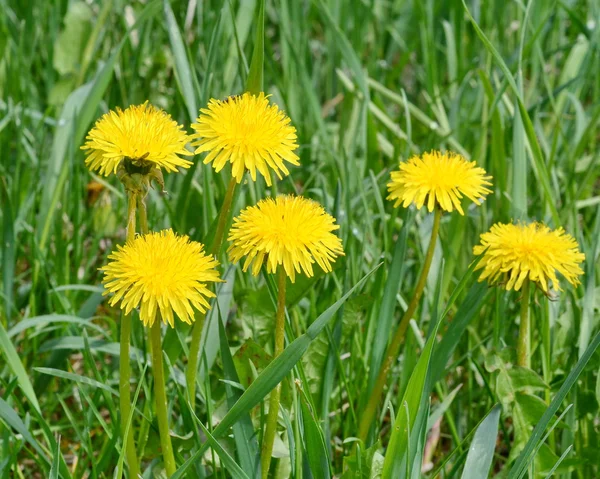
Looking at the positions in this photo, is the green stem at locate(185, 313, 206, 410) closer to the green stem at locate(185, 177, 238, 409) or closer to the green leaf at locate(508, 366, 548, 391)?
the green stem at locate(185, 177, 238, 409)

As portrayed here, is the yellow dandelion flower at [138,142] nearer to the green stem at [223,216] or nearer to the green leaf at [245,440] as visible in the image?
the green stem at [223,216]

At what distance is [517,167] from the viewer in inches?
66.1

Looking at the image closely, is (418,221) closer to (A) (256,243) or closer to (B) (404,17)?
(A) (256,243)

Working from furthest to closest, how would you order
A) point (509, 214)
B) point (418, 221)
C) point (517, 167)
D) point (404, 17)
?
point (404, 17), point (418, 221), point (509, 214), point (517, 167)

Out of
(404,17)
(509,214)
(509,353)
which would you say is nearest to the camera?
(509,353)

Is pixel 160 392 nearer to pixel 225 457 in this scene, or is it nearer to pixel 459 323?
pixel 225 457

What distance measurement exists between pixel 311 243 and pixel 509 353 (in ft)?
1.65

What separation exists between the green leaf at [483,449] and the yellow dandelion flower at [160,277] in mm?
419

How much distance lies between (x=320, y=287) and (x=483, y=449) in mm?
732

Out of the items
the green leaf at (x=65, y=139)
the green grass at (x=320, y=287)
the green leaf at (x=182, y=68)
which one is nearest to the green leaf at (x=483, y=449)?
the green grass at (x=320, y=287)

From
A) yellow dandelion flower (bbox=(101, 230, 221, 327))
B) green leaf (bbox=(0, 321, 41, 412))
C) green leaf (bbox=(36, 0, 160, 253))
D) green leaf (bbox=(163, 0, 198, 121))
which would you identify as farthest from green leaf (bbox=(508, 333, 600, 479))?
green leaf (bbox=(36, 0, 160, 253))

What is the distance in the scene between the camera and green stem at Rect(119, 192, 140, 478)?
1.09 m

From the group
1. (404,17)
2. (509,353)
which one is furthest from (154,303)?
(404,17)

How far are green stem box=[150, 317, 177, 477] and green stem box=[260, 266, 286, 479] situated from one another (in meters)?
0.13
